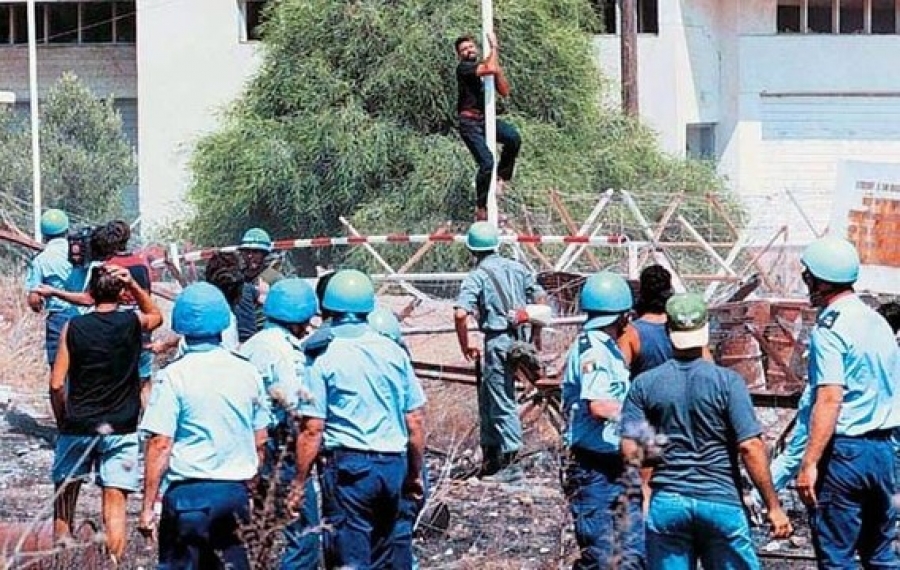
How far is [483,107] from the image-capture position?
15391 mm

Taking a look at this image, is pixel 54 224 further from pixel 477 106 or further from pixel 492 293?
pixel 477 106

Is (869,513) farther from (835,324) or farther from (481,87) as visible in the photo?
(481,87)

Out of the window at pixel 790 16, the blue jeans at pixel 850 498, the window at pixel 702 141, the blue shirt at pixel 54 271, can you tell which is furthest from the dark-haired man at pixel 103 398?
the window at pixel 790 16

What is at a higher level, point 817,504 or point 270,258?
point 270,258

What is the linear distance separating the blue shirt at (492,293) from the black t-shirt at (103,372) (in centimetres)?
340

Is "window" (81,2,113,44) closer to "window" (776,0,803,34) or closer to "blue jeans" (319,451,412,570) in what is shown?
"window" (776,0,803,34)

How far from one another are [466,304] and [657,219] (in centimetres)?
1349

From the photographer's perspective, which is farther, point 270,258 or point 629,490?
point 270,258

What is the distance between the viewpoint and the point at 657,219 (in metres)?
24.9

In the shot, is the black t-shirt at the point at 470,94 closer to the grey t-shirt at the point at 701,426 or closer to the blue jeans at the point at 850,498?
the blue jeans at the point at 850,498

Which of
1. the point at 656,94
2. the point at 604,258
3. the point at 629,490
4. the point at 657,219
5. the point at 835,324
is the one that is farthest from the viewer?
the point at 656,94

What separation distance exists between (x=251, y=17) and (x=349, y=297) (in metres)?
24.5

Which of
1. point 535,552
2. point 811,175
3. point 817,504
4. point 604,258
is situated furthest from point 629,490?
point 811,175

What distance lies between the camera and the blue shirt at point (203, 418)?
721cm
